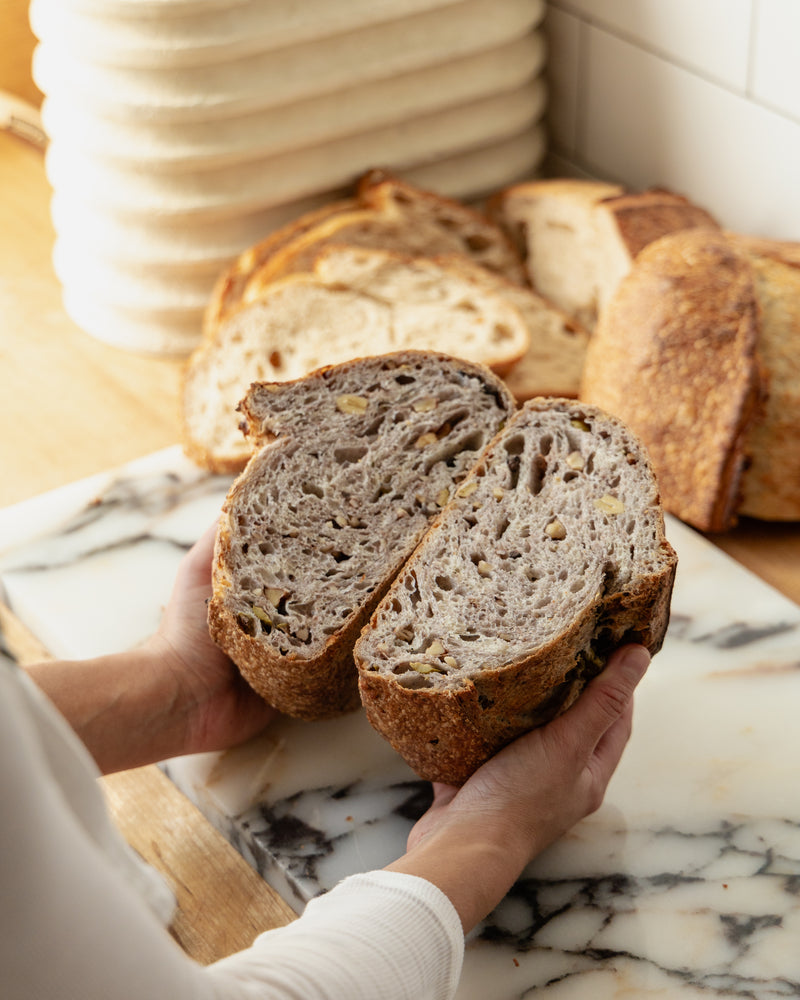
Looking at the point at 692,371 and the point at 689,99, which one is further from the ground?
the point at 689,99

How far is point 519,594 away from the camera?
50.6 inches

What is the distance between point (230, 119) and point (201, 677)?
116 cm

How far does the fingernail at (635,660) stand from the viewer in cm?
128

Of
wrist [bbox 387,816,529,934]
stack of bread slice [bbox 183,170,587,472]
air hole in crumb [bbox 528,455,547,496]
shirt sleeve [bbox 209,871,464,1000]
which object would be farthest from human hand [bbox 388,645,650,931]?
stack of bread slice [bbox 183,170,587,472]

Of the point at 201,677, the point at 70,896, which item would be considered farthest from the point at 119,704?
the point at 70,896

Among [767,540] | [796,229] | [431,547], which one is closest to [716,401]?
[767,540]

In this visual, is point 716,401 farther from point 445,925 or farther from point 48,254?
point 48,254

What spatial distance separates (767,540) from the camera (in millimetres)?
1846

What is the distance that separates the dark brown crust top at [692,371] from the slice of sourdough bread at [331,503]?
1.32ft

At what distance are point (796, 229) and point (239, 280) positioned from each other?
1.03 meters

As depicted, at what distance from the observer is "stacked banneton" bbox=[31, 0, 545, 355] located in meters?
2.08

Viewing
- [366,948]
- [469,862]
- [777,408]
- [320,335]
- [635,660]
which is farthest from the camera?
[320,335]

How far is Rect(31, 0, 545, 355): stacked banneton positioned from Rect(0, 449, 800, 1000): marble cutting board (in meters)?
0.73

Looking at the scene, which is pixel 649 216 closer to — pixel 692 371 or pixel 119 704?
pixel 692 371
